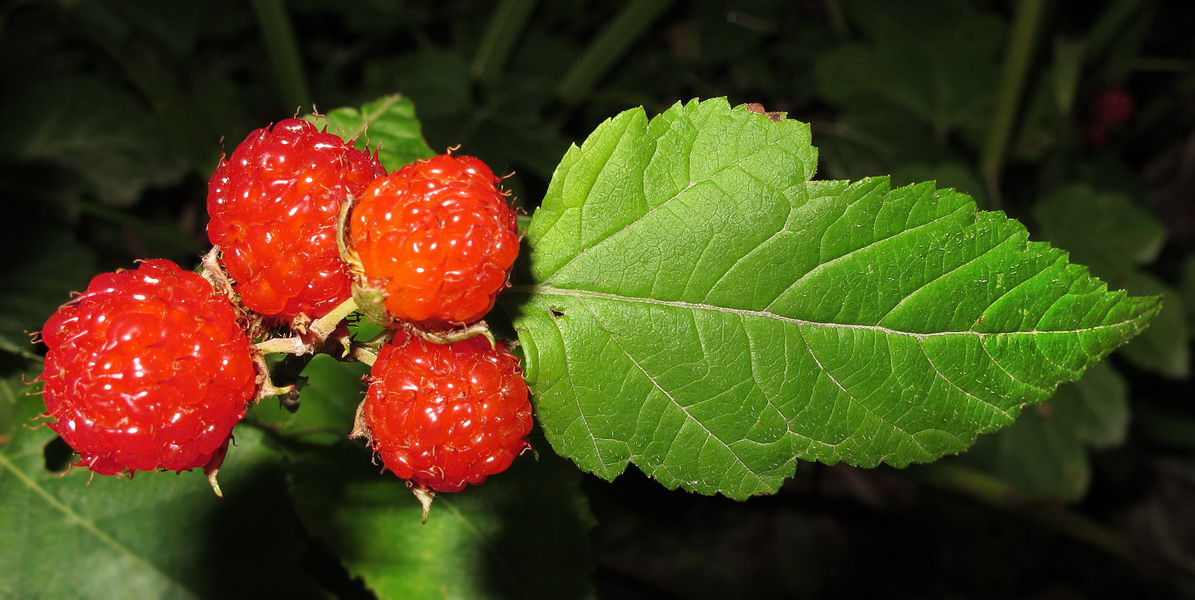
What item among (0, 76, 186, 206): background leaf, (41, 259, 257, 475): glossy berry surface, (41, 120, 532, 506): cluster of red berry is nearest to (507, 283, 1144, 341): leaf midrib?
(41, 120, 532, 506): cluster of red berry

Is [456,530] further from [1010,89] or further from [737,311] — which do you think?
[1010,89]

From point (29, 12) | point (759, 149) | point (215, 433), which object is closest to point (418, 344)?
point (215, 433)

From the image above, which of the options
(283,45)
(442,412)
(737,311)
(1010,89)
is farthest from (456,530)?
(1010,89)

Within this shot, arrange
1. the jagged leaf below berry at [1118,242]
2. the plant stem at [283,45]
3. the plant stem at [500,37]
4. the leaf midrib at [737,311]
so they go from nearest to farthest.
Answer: the leaf midrib at [737,311] < the plant stem at [283,45] < the jagged leaf below berry at [1118,242] < the plant stem at [500,37]

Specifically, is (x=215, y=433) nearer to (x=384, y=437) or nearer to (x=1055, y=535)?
(x=384, y=437)

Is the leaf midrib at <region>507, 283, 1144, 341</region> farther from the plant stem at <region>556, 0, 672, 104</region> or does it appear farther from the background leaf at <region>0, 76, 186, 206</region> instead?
the background leaf at <region>0, 76, 186, 206</region>

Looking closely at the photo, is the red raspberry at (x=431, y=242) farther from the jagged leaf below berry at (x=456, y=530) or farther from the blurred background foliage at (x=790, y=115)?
the blurred background foliage at (x=790, y=115)

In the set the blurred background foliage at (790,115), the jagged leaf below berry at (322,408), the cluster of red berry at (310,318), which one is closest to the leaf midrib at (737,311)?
the cluster of red berry at (310,318)
